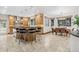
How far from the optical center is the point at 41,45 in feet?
8.20

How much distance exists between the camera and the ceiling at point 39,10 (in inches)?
96.0

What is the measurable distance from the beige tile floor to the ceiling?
499 millimetres

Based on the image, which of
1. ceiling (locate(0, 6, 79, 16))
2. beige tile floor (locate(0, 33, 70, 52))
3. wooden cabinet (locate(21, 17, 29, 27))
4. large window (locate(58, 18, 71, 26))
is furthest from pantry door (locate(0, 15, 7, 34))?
large window (locate(58, 18, 71, 26))

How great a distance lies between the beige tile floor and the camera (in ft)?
8.06

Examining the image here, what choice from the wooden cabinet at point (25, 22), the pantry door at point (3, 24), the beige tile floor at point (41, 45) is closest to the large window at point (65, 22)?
the beige tile floor at point (41, 45)

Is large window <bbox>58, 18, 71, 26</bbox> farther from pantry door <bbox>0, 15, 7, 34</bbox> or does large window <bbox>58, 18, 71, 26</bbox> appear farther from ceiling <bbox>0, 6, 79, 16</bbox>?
pantry door <bbox>0, 15, 7, 34</bbox>

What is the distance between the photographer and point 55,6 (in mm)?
2508

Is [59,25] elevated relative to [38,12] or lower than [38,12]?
lower

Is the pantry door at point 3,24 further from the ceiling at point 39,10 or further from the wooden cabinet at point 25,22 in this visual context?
the wooden cabinet at point 25,22

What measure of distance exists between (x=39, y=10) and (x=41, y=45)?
76 cm
